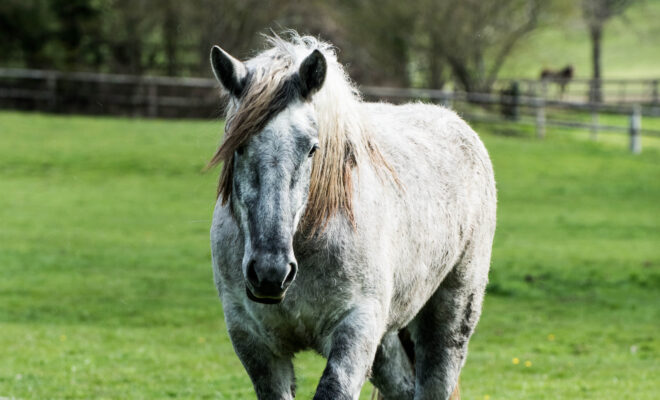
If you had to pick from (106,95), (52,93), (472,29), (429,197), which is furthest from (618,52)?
(429,197)

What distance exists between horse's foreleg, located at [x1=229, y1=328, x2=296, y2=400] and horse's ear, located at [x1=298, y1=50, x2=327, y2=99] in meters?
1.06

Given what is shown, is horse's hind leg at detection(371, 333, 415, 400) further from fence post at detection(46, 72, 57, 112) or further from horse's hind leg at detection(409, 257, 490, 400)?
fence post at detection(46, 72, 57, 112)

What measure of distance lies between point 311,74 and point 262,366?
1260 millimetres

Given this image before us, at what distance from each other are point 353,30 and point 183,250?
880 inches

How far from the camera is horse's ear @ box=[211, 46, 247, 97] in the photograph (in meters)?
3.58

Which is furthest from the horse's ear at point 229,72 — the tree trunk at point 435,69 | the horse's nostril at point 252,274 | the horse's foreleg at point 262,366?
the tree trunk at point 435,69

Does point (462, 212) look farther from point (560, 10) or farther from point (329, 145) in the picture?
point (560, 10)

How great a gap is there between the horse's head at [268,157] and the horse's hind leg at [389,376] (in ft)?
5.47

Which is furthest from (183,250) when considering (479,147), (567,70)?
(567,70)

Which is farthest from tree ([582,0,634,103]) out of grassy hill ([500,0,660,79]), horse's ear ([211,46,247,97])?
horse's ear ([211,46,247,97])

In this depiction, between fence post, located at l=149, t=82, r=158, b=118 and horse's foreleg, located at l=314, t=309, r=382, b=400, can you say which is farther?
fence post, located at l=149, t=82, r=158, b=118

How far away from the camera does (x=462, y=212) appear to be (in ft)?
16.4

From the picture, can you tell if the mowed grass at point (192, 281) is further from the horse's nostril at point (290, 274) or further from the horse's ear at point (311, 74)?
the horse's nostril at point (290, 274)

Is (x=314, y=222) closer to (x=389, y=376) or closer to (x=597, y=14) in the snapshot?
(x=389, y=376)
